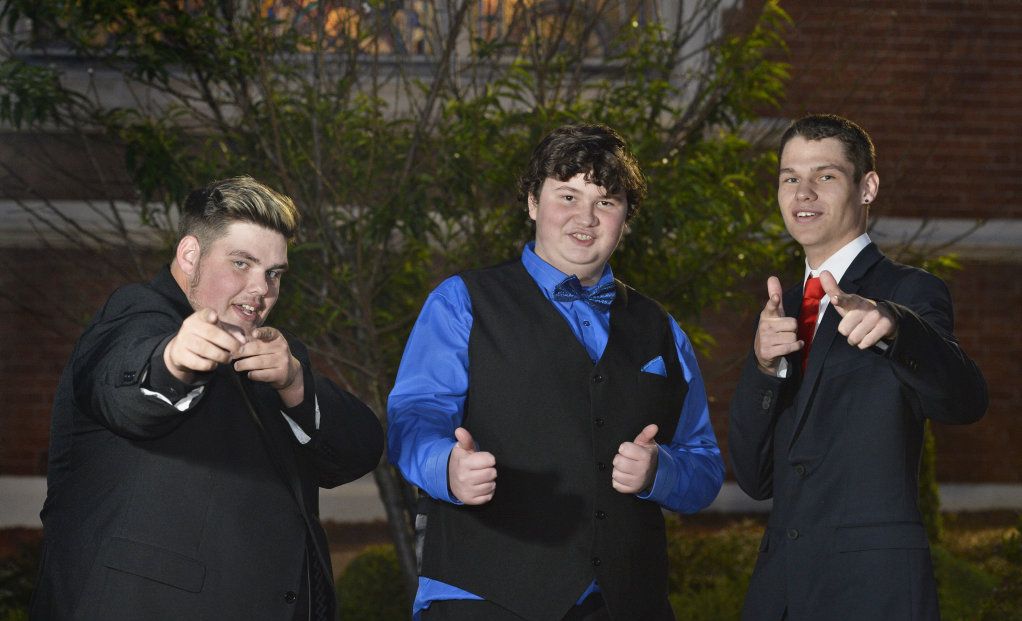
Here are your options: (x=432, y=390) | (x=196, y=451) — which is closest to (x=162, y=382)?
(x=196, y=451)

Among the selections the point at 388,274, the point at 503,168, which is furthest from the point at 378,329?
the point at 503,168

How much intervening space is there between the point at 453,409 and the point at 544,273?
0.43 meters

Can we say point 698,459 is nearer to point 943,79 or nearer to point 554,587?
point 554,587

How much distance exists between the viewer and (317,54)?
15.8 feet

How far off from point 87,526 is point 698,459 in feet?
4.68

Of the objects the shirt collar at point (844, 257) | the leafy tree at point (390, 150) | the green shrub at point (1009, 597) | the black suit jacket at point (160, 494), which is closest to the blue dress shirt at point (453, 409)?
the black suit jacket at point (160, 494)

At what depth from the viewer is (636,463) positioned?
2.67 m

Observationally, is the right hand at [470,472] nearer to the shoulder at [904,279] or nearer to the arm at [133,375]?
the arm at [133,375]

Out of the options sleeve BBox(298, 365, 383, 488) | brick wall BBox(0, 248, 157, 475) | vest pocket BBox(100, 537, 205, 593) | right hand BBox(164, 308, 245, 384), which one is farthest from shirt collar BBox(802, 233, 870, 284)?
brick wall BBox(0, 248, 157, 475)

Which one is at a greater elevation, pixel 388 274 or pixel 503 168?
pixel 503 168

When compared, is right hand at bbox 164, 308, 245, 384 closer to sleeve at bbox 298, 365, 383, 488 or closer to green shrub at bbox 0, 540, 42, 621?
sleeve at bbox 298, 365, 383, 488

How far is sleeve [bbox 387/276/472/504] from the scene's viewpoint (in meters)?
2.67

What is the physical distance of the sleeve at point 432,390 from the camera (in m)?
2.67

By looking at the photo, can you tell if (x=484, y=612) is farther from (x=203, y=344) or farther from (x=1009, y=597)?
(x=1009, y=597)
